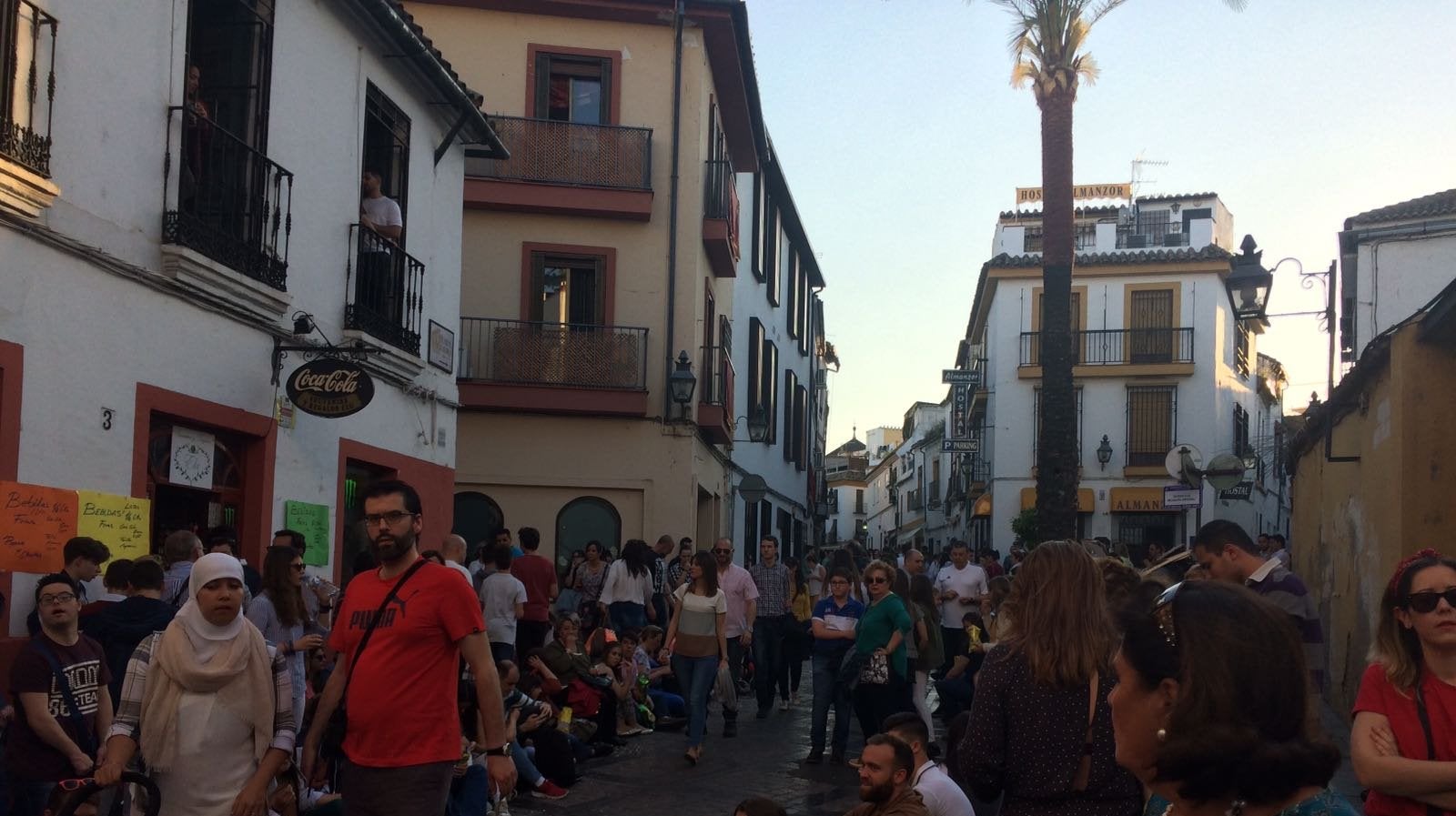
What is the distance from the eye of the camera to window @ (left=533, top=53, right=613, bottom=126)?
2294 centimetres

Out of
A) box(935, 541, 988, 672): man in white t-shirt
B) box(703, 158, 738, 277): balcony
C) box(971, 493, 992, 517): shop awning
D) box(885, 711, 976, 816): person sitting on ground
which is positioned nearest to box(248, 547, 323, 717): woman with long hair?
box(885, 711, 976, 816): person sitting on ground

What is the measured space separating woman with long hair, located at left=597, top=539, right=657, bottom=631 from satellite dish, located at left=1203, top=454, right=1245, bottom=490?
791 centimetres

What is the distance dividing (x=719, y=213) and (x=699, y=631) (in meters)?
11.8

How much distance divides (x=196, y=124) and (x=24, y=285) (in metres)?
2.48

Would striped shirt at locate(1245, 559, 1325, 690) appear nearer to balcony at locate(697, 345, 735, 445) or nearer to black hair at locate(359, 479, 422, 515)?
black hair at locate(359, 479, 422, 515)

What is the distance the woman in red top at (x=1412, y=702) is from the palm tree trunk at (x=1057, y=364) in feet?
44.2

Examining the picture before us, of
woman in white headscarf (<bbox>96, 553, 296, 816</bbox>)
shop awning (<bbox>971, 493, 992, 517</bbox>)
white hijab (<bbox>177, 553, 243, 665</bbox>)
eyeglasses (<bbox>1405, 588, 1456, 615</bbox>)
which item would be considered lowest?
woman in white headscarf (<bbox>96, 553, 296, 816</bbox>)

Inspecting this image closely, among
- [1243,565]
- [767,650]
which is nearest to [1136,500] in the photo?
[767,650]

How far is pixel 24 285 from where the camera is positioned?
354 inches

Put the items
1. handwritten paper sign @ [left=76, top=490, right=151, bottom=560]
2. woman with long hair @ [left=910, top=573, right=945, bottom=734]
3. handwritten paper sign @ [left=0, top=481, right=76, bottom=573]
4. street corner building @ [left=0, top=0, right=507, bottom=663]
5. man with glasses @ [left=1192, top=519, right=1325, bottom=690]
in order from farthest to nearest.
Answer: woman with long hair @ [left=910, top=573, right=945, bottom=734] < handwritten paper sign @ [left=76, top=490, right=151, bottom=560] < street corner building @ [left=0, top=0, right=507, bottom=663] < handwritten paper sign @ [left=0, top=481, right=76, bottom=573] < man with glasses @ [left=1192, top=519, right=1325, bottom=690]

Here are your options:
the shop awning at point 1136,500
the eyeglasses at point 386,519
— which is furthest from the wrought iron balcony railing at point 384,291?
the shop awning at point 1136,500

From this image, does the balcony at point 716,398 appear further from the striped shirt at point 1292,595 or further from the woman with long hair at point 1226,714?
the woman with long hair at point 1226,714

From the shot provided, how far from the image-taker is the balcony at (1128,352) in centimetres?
4381

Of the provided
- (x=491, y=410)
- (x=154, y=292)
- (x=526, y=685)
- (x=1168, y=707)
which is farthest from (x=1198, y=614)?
(x=491, y=410)
